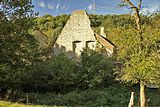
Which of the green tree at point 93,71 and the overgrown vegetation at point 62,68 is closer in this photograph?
the overgrown vegetation at point 62,68

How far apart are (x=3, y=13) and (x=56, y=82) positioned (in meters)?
15.0

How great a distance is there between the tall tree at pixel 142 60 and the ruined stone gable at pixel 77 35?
2694cm

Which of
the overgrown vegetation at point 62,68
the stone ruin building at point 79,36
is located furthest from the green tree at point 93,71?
the stone ruin building at point 79,36

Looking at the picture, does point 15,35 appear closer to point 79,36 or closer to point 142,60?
point 142,60

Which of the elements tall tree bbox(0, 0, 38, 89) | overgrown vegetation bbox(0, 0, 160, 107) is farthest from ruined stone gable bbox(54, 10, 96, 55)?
tall tree bbox(0, 0, 38, 89)

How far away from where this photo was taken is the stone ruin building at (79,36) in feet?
178

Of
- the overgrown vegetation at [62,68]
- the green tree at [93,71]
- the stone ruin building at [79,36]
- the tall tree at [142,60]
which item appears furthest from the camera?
the stone ruin building at [79,36]

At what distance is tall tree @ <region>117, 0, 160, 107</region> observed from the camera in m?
24.3

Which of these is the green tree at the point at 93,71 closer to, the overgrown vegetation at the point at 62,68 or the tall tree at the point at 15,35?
the overgrown vegetation at the point at 62,68

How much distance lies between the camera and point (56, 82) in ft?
132

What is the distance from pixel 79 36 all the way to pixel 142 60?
3090cm

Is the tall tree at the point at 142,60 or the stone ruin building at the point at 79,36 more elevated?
the stone ruin building at the point at 79,36

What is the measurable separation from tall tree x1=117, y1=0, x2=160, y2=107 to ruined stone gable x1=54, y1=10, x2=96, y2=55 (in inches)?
1061

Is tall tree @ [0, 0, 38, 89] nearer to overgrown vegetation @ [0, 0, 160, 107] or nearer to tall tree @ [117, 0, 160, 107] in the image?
overgrown vegetation @ [0, 0, 160, 107]
